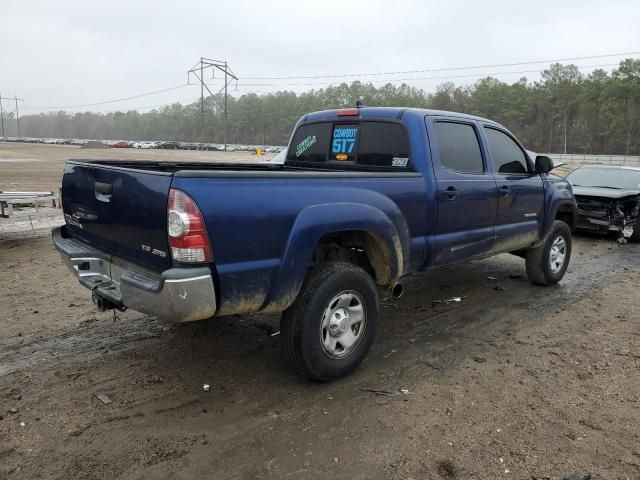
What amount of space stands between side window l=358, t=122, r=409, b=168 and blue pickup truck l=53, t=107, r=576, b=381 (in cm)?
1

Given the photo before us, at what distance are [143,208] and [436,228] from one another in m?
2.46

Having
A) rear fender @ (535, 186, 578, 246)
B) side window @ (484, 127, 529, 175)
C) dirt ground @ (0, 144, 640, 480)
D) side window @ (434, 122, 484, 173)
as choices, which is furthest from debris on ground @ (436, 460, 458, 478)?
rear fender @ (535, 186, 578, 246)

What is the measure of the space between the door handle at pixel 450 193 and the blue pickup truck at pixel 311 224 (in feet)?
0.09

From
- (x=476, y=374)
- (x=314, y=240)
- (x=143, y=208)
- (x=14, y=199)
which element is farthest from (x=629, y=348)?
(x=14, y=199)

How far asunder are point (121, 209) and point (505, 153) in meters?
3.99

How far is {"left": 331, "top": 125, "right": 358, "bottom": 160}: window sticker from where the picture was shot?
15.7ft

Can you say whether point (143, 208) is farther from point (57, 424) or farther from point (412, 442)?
point (412, 442)

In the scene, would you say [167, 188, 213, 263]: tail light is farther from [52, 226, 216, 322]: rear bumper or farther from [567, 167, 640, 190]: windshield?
[567, 167, 640, 190]: windshield

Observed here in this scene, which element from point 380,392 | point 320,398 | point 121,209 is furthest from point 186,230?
point 380,392

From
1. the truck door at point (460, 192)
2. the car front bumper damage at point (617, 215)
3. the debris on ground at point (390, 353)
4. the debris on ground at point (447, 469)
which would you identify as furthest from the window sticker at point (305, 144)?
the car front bumper damage at point (617, 215)

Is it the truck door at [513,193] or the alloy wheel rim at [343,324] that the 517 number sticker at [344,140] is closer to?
the truck door at [513,193]

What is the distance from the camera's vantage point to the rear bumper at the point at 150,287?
2863 mm

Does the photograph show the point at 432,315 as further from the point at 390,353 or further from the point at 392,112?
the point at 392,112

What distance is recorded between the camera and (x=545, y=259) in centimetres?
620
